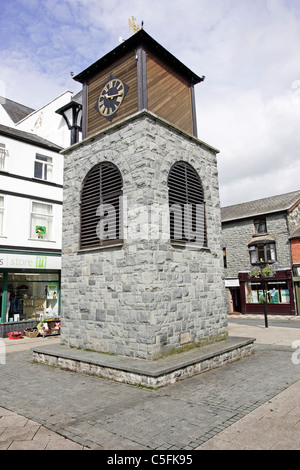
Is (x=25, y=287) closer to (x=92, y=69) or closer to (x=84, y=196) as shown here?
(x=84, y=196)

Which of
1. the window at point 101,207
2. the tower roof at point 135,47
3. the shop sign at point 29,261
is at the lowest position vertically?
the shop sign at point 29,261

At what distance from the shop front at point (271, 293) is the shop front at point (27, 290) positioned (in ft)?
50.0

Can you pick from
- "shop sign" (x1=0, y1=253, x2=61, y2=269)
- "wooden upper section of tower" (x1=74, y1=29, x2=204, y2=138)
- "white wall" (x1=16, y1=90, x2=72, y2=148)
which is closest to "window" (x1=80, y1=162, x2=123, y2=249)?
"wooden upper section of tower" (x1=74, y1=29, x2=204, y2=138)

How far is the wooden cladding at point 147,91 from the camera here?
8.90 meters

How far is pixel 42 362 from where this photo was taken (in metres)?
8.96

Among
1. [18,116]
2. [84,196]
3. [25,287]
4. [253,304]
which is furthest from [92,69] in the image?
[253,304]

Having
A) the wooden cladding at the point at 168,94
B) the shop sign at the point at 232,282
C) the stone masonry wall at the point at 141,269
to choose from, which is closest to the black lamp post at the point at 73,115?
the stone masonry wall at the point at 141,269

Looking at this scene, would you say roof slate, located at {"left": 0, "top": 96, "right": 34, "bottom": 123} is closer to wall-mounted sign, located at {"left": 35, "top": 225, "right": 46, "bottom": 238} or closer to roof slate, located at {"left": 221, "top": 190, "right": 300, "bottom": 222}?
wall-mounted sign, located at {"left": 35, "top": 225, "right": 46, "bottom": 238}

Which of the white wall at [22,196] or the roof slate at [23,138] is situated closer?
the white wall at [22,196]

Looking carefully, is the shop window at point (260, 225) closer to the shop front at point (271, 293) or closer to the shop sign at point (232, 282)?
the shop front at point (271, 293)

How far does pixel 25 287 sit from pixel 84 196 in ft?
26.7

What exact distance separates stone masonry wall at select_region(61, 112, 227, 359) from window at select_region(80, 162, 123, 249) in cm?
26

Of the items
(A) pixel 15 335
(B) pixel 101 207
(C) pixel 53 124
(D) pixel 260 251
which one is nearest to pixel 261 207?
(D) pixel 260 251

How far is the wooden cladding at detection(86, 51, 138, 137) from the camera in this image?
9.01 meters
